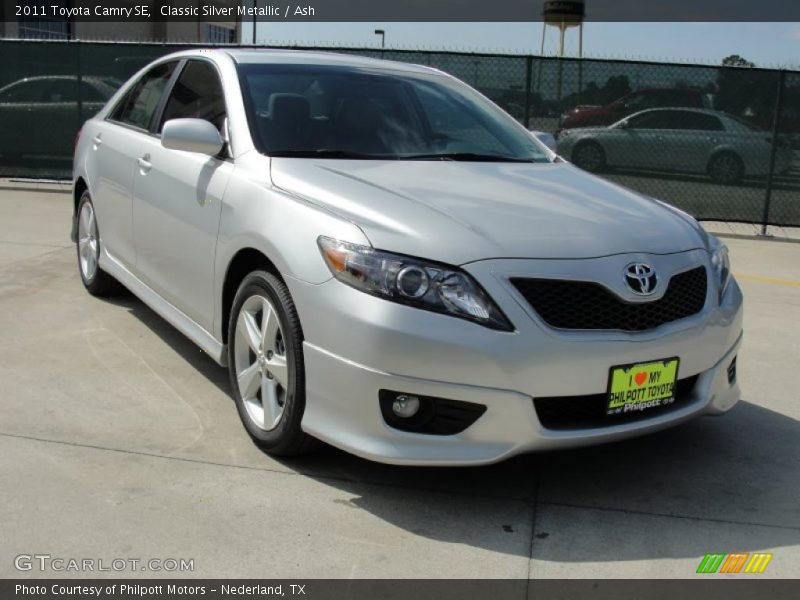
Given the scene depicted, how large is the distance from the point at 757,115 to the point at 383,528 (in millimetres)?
8642

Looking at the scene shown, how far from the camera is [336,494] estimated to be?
3.59 meters

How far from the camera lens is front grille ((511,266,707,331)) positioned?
3.32 m

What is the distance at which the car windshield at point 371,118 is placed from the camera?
14.4ft

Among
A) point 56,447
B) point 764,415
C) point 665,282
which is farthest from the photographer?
point 764,415

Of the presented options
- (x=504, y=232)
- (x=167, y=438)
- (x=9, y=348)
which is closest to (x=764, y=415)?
(x=504, y=232)

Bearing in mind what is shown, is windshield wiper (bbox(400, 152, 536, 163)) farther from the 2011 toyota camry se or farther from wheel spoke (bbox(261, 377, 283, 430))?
wheel spoke (bbox(261, 377, 283, 430))

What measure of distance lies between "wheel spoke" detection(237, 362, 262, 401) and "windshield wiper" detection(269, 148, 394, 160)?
0.92 m

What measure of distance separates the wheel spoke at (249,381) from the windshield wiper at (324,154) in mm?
919

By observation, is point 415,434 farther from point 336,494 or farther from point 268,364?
point 268,364

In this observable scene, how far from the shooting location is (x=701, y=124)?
10.6m

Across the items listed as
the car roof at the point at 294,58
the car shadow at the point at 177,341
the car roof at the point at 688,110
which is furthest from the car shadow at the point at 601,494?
the car roof at the point at 688,110

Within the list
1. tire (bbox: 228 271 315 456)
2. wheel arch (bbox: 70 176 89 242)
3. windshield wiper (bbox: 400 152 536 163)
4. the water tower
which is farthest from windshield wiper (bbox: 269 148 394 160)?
the water tower

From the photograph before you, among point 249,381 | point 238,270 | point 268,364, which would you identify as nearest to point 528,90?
point 238,270
